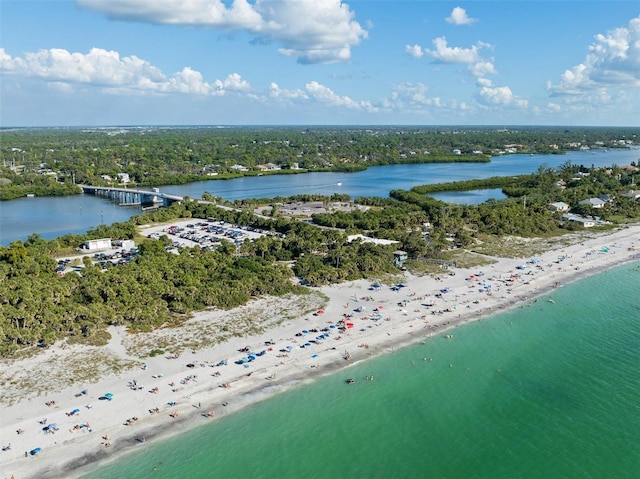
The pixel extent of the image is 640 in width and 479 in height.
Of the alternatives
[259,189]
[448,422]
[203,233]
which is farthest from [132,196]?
[448,422]

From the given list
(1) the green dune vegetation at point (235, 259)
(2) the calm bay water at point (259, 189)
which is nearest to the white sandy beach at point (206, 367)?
(1) the green dune vegetation at point (235, 259)

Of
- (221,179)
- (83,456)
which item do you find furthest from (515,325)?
(221,179)

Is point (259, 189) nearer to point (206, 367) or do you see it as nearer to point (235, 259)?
point (235, 259)

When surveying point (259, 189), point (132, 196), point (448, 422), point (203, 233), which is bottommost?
point (448, 422)

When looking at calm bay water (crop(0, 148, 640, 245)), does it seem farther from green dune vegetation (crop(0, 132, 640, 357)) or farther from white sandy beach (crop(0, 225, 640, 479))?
white sandy beach (crop(0, 225, 640, 479))

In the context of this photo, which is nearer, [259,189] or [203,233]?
[203,233]

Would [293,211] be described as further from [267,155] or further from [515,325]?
[267,155]

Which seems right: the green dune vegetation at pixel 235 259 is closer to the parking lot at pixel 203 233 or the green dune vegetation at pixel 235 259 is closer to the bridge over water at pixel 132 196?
the parking lot at pixel 203 233
